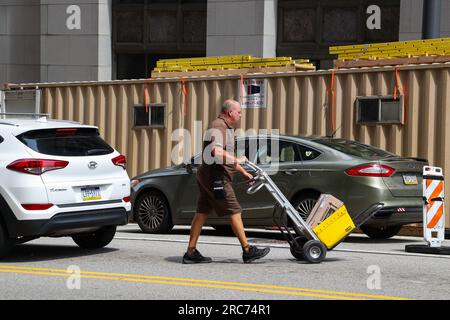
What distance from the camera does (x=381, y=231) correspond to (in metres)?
14.0

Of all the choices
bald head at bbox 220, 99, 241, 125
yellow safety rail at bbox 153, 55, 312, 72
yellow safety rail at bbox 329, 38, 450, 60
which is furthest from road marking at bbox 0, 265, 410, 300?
yellow safety rail at bbox 153, 55, 312, 72

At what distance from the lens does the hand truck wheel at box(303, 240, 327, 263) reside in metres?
10.2

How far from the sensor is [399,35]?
2239 cm

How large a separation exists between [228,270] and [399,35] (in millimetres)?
13827

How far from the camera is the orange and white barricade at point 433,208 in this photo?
1161cm

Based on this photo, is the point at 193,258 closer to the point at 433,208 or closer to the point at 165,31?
the point at 433,208

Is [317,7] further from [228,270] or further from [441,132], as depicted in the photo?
[228,270]

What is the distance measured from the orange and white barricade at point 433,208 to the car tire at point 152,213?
4658 millimetres

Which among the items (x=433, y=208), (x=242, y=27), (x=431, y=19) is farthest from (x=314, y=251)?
(x=242, y=27)

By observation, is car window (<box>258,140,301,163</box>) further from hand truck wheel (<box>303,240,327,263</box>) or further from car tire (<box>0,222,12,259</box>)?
car tire (<box>0,222,12,259</box>)

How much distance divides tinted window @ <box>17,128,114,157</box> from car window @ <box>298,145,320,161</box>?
10.2ft

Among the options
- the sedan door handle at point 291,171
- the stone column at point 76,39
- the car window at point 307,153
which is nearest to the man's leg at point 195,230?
the sedan door handle at point 291,171

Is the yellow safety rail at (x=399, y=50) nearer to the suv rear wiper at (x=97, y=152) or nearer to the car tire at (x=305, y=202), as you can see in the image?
the car tire at (x=305, y=202)
